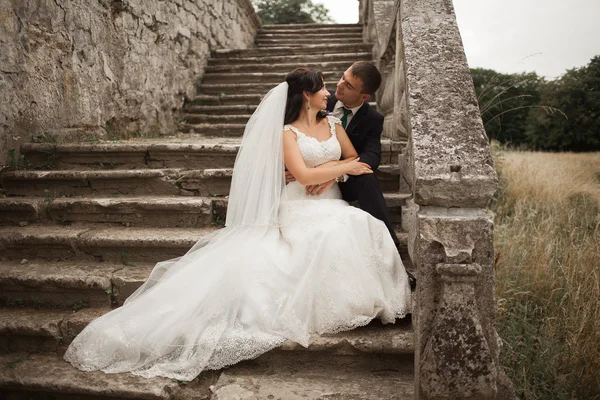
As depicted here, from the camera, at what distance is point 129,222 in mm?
3135

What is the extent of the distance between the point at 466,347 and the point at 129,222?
8.20ft

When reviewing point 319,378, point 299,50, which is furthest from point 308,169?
point 299,50

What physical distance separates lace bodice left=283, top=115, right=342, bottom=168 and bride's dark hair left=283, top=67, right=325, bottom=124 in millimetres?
107

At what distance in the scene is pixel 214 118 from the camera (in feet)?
18.5

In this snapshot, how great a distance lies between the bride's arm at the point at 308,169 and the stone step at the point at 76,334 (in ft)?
3.06

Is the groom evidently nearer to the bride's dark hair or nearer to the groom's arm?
the groom's arm

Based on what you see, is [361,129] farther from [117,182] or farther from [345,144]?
[117,182]

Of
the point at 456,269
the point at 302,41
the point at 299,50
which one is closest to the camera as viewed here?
the point at 456,269

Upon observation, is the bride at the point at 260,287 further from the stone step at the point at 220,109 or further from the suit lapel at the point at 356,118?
the stone step at the point at 220,109

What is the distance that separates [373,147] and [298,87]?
0.67 meters

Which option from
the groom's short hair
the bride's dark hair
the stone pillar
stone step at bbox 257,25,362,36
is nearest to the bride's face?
the bride's dark hair

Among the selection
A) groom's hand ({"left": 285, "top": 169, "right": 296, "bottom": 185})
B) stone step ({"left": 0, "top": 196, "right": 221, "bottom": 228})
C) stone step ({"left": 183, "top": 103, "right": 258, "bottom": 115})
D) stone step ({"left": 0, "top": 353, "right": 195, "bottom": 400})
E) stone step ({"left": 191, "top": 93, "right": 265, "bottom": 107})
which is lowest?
stone step ({"left": 0, "top": 353, "right": 195, "bottom": 400})

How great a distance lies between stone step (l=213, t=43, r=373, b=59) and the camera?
7.10m

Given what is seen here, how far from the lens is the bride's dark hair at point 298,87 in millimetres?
2750
